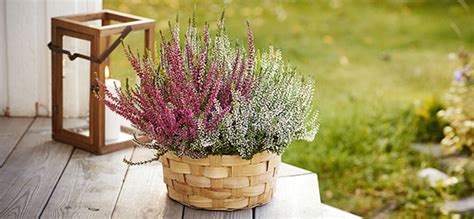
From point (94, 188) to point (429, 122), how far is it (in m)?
2.36

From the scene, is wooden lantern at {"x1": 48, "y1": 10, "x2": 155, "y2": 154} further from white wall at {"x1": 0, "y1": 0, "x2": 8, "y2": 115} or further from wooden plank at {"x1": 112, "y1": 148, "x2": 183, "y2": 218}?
white wall at {"x1": 0, "y1": 0, "x2": 8, "y2": 115}

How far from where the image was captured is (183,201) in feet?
7.92

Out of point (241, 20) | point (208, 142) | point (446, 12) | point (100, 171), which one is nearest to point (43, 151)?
point (100, 171)

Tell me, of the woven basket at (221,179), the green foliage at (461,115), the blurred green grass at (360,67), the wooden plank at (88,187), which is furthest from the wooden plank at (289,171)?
the green foliage at (461,115)

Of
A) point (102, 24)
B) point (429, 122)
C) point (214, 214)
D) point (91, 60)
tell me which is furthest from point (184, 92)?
point (429, 122)

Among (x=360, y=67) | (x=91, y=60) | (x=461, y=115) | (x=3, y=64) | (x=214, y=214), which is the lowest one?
(x=360, y=67)

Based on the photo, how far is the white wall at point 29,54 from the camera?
317cm

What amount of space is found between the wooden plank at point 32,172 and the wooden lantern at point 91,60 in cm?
7

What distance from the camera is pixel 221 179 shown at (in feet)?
7.60

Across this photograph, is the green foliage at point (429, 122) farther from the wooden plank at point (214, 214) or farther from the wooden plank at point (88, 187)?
the wooden plank at point (214, 214)

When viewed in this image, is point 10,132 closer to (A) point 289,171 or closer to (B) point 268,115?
(A) point 289,171

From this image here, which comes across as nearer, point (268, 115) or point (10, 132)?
point (268, 115)

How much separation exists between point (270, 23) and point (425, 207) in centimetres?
255

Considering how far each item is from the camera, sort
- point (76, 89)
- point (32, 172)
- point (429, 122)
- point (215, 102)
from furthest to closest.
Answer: point (429, 122) < point (76, 89) < point (32, 172) < point (215, 102)
